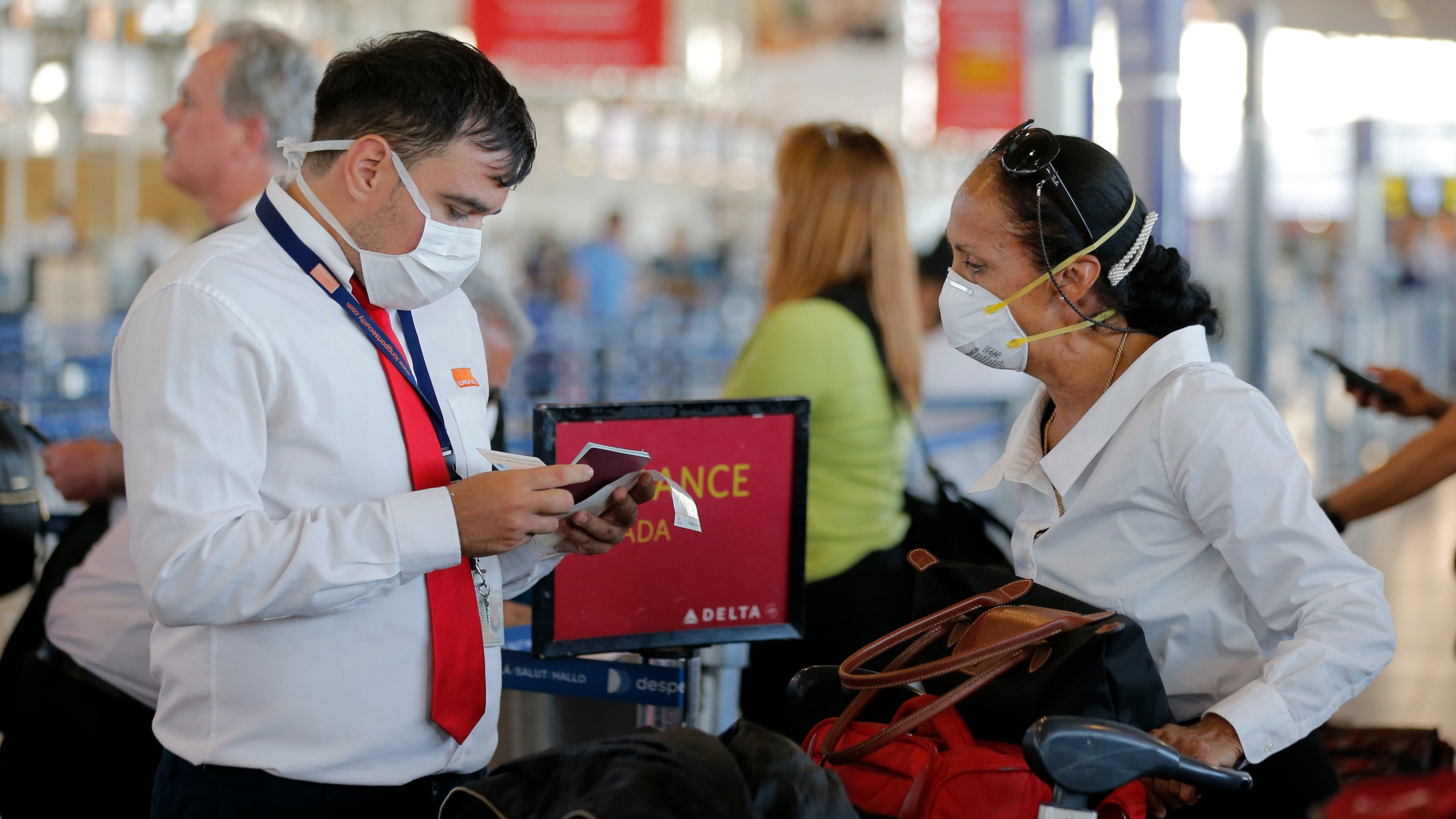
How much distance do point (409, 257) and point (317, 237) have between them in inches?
4.8

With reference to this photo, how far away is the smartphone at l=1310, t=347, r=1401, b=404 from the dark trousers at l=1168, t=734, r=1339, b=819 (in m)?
1.34

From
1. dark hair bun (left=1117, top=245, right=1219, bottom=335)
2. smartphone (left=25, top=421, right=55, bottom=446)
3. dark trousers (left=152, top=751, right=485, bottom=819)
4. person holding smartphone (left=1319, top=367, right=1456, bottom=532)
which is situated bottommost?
dark trousers (left=152, top=751, right=485, bottom=819)

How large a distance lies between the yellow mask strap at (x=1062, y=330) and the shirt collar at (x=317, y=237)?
0.95 metres

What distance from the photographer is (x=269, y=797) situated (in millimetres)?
1565

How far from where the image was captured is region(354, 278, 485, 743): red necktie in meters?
1.63

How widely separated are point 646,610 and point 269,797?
2.62 feet

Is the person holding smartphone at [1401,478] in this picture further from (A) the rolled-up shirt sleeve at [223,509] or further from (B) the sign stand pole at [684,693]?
(A) the rolled-up shirt sleeve at [223,509]

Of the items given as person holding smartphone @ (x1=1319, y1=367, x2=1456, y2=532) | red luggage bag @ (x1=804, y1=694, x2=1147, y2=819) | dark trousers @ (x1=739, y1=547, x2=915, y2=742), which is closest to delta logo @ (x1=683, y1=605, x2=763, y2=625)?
dark trousers @ (x1=739, y1=547, x2=915, y2=742)

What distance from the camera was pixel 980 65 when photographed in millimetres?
10008

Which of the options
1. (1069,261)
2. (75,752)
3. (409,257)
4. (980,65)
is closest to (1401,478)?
(1069,261)

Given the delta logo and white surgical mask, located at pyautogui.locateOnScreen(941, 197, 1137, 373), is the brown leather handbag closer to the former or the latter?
white surgical mask, located at pyautogui.locateOnScreen(941, 197, 1137, 373)

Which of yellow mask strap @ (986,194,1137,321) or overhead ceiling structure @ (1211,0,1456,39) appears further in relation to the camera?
overhead ceiling structure @ (1211,0,1456,39)

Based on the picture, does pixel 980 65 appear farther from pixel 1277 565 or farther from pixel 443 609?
pixel 443 609

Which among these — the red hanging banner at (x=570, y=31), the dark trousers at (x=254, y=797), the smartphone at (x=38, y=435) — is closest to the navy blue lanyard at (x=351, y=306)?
the dark trousers at (x=254, y=797)
